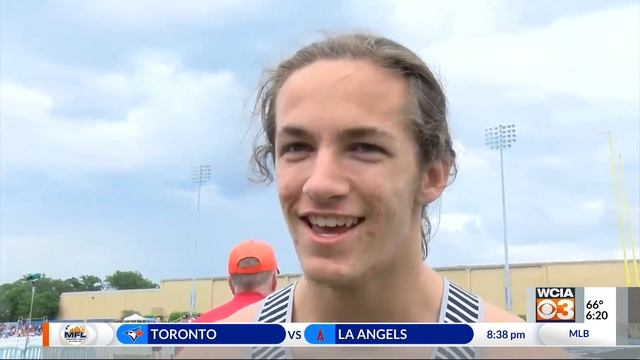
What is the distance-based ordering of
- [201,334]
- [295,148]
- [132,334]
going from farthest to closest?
[132,334], [201,334], [295,148]

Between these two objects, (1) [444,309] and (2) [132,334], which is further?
(2) [132,334]

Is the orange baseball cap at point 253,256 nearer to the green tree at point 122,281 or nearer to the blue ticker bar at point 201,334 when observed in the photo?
the blue ticker bar at point 201,334

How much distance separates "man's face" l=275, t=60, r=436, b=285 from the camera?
1.25 meters

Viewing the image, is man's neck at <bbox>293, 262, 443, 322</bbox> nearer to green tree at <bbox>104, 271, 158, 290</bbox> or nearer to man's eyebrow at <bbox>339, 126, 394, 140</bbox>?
man's eyebrow at <bbox>339, 126, 394, 140</bbox>

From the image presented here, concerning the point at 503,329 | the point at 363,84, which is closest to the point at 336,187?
the point at 363,84

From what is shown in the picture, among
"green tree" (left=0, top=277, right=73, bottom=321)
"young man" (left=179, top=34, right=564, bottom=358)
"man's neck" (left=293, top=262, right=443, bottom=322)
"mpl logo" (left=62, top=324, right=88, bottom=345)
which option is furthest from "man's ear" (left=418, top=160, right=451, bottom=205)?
"green tree" (left=0, top=277, right=73, bottom=321)

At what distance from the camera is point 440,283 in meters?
1.54

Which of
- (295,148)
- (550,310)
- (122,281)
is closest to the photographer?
(295,148)

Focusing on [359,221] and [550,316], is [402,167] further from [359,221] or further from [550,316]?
[550,316]

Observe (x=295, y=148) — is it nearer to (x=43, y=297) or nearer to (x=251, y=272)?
(x=251, y=272)

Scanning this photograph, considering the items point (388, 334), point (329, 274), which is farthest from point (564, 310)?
point (329, 274)

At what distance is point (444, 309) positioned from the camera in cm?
147

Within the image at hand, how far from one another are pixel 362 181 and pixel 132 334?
1.04 meters

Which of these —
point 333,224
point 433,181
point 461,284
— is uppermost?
point 461,284
